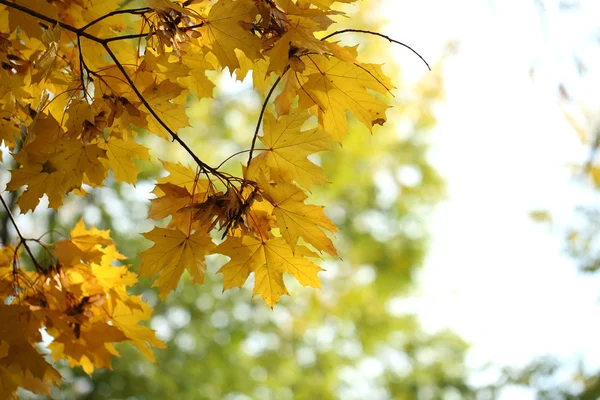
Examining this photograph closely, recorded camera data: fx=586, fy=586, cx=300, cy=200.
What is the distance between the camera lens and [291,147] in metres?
1.23

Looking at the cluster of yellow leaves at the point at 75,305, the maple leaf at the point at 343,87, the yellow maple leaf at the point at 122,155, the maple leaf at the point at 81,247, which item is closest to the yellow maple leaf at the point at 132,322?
the cluster of yellow leaves at the point at 75,305

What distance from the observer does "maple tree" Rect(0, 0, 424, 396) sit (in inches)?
44.6

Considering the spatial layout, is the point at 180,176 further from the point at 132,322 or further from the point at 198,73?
the point at 132,322

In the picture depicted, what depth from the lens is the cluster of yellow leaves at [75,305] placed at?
4.92 feet

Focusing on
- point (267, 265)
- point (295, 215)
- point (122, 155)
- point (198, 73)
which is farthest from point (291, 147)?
point (122, 155)

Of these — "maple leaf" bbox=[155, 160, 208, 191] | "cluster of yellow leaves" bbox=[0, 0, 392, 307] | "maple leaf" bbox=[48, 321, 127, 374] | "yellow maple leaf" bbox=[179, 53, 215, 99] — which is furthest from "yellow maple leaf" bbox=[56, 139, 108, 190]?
"maple leaf" bbox=[48, 321, 127, 374]

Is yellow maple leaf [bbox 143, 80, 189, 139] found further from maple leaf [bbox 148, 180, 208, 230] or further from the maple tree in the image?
maple leaf [bbox 148, 180, 208, 230]

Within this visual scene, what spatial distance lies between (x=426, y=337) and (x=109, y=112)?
6757 mm

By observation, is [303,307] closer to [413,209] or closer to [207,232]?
[413,209]

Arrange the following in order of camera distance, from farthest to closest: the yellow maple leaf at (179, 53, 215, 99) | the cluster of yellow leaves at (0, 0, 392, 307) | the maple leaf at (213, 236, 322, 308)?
the yellow maple leaf at (179, 53, 215, 99), the maple leaf at (213, 236, 322, 308), the cluster of yellow leaves at (0, 0, 392, 307)

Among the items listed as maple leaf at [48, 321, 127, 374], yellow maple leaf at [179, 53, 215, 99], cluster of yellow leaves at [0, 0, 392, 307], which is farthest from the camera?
maple leaf at [48, 321, 127, 374]

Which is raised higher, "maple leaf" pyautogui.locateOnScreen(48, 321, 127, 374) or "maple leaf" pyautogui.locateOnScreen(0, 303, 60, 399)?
"maple leaf" pyautogui.locateOnScreen(48, 321, 127, 374)

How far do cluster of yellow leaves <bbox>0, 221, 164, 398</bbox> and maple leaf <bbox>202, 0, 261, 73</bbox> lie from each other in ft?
2.52

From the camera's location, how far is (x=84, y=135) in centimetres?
120
